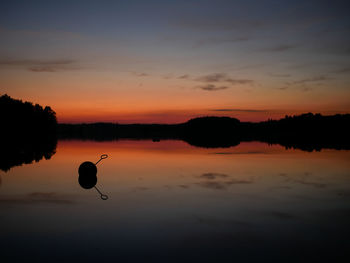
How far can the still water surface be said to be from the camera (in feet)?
40.6

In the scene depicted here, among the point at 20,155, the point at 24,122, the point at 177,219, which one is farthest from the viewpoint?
the point at 24,122

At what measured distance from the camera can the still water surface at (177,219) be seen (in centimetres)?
1238

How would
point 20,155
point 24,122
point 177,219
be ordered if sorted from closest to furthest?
point 177,219
point 20,155
point 24,122

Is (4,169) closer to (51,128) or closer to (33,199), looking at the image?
(33,199)

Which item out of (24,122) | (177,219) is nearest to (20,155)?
(177,219)

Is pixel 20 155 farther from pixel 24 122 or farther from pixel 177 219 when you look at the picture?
pixel 24 122

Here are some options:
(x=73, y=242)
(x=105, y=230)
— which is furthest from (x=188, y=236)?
(x=73, y=242)

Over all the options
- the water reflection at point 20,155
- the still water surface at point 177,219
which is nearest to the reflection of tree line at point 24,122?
the water reflection at point 20,155

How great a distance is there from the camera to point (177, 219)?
17.0 meters

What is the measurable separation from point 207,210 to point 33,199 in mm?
11558

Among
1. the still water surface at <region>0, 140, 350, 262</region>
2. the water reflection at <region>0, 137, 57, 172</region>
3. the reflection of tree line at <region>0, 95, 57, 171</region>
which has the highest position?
the reflection of tree line at <region>0, 95, 57, 171</region>

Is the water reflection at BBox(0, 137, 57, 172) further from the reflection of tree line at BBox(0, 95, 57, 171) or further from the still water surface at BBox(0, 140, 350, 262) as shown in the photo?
the reflection of tree line at BBox(0, 95, 57, 171)

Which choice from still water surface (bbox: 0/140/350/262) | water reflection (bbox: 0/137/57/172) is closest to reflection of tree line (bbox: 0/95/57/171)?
water reflection (bbox: 0/137/57/172)

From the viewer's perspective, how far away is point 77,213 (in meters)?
18.0
